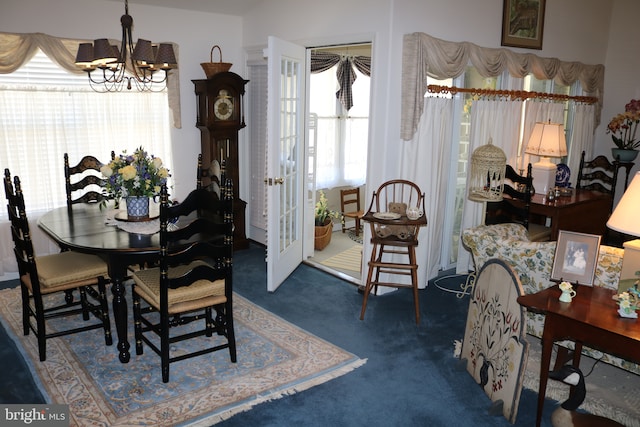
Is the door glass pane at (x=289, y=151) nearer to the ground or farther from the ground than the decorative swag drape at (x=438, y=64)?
nearer to the ground

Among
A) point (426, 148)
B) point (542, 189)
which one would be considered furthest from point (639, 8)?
point (426, 148)

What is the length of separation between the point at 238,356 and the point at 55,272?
50.4 inches

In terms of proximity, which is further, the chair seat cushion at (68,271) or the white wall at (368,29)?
the white wall at (368,29)


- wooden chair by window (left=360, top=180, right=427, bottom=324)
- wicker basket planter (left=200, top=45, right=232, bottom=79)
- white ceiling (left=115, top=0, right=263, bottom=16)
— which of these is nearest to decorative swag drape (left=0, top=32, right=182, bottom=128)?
white ceiling (left=115, top=0, right=263, bottom=16)

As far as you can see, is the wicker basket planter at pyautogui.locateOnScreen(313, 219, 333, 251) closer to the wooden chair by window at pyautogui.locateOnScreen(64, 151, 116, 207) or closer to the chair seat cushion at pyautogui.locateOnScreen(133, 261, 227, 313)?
the wooden chair by window at pyautogui.locateOnScreen(64, 151, 116, 207)

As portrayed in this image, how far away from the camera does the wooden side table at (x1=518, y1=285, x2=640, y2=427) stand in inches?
92.0

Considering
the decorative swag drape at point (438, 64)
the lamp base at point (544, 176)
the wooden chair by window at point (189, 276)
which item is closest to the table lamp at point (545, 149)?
the lamp base at point (544, 176)

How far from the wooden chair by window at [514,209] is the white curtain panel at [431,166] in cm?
49

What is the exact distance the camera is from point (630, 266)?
2701 millimetres

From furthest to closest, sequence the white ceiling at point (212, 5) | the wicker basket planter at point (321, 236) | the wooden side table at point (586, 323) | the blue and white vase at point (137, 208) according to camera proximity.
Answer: the wicker basket planter at point (321, 236) → the white ceiling at point (212, 5) → the blue and white vase at point (137, 208) → the wooden side table at point (586, 323)

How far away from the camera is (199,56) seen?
17.4 feet

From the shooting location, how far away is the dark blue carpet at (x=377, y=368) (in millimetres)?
2822

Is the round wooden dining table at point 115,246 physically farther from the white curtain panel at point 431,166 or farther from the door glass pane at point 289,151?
the white curtain panel at point 431,166

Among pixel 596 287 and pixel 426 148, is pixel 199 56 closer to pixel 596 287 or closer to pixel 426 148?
pixel 426 148
